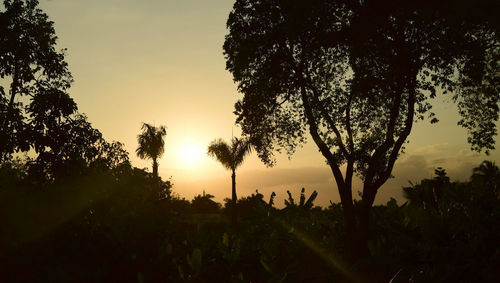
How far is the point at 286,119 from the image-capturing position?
19359 millimetres

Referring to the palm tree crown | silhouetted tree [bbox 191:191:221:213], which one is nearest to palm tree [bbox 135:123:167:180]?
the palm tree crown

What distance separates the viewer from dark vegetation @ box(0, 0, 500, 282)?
1887 mm

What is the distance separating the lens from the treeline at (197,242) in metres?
1.63

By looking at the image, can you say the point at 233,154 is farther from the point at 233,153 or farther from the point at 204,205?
the point at 204,205

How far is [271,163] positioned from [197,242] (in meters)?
16.5

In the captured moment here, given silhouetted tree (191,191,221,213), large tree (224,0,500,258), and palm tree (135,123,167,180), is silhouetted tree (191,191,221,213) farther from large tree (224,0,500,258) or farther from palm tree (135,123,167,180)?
large tree (224,0,500,258)

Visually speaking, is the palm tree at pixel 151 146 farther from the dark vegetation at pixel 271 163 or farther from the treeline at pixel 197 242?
the treeline at pixel 197 242

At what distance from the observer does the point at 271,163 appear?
20.2 meters

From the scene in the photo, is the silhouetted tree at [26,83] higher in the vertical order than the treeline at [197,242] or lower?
higher

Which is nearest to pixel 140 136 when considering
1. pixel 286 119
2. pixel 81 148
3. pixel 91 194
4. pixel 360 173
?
pixel 81 148

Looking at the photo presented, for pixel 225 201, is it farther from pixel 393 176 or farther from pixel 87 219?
pixel 87 219

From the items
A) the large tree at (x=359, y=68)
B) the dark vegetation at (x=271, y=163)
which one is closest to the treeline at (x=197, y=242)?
the dark vegetation at (x=271, y=163)

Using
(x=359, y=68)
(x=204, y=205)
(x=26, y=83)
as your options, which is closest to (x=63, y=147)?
(x=26, y=83)

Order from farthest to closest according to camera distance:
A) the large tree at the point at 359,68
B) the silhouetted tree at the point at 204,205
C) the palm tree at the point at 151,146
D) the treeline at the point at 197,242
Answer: the silhouetted tree at the point at 204,205 < the palm tree at the point at 151,146 < the large tree at the point at 359,68 < the treeline at the point at 197,242
